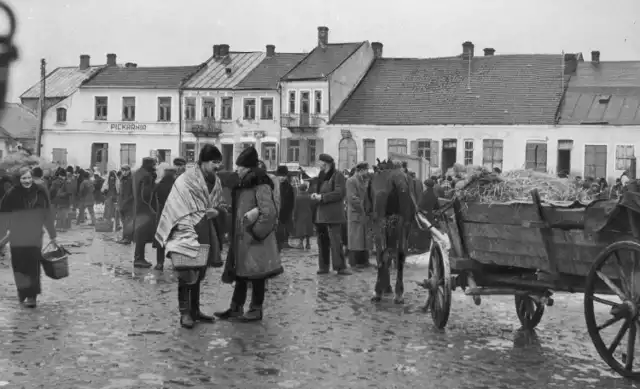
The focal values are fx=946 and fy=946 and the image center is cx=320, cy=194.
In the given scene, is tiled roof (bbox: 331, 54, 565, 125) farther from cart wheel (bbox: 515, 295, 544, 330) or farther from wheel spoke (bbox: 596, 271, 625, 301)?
wheel spoke (bbox: 596, 271, 625, 301)

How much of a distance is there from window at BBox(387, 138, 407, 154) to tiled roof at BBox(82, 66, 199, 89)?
49.5 feet

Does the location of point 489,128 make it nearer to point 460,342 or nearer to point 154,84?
point 154,84

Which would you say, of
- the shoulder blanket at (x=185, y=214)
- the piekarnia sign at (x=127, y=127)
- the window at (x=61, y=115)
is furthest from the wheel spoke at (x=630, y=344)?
the window at (x=61, y=115)

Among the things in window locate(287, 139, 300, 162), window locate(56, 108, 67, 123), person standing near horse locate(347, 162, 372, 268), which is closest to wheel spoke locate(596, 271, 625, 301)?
person standing near horse locate(347, 162, 372, 268)

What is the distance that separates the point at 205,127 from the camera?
58.6 metres

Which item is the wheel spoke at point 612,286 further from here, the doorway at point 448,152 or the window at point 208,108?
the window at point 208,108

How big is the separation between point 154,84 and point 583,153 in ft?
89.8

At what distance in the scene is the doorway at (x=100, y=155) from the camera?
2422 inches

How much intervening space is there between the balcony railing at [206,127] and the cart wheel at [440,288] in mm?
49885

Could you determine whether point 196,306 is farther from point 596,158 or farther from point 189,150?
point 189,150

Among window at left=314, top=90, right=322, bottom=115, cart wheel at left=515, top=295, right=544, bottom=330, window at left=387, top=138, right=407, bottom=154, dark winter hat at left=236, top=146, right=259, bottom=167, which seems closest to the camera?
cart wheel at left=515, top=295, right=544, bottom=330

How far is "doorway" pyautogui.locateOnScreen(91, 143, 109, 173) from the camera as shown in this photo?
202 feet

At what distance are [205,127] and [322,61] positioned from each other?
835 centimetres

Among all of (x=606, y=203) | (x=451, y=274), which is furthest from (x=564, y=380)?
(x=451, y=274)
